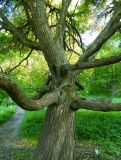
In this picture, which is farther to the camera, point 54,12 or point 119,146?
point 119,146

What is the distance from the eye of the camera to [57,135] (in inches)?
281

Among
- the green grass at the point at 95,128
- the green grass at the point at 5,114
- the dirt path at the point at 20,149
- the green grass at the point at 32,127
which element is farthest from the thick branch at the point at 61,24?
the green grass at the point at 5,114

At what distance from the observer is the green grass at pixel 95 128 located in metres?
11.7

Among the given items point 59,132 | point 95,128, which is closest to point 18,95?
point 59,132

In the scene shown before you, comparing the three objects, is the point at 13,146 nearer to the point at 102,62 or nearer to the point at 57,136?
the point at 57,136

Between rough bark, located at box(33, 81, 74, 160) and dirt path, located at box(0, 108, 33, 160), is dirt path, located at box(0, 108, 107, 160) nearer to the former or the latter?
dirt path, located at box(0, 108, 33, 160)

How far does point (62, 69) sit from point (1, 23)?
6.42 ft

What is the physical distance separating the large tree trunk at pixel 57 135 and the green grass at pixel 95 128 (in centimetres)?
330

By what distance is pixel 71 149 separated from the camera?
24.3 ft

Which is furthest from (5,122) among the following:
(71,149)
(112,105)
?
(112,105)

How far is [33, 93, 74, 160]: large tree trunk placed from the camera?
7.11 meters

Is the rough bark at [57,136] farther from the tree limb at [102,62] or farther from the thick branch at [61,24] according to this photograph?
the thick branch at [61,24]

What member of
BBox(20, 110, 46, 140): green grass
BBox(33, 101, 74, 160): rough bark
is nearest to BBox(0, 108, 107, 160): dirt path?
BBox(20, 110, 46, 140): green grass

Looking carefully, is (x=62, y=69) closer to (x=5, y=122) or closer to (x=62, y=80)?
(x=62, y=80)
